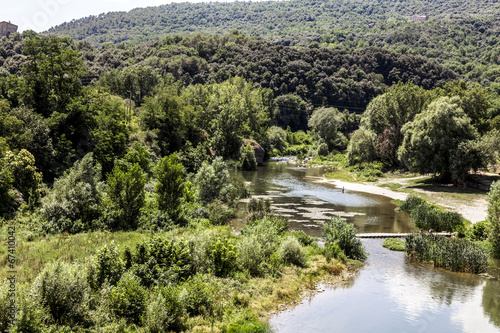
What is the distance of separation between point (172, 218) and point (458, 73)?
18202 centimetres

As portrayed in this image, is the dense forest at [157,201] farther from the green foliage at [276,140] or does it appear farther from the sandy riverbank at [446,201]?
the green foliage at [276,140]

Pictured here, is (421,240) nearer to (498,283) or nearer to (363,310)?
(498,283)

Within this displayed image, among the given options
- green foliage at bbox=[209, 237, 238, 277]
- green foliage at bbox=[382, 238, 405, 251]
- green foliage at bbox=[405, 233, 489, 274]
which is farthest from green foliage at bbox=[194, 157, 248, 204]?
green foliage at bbox=[405, 233, 489, 274]

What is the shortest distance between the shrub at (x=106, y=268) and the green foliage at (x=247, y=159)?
182ft

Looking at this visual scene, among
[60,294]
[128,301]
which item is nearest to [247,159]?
[128,301]

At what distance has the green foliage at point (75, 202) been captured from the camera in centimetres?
2284

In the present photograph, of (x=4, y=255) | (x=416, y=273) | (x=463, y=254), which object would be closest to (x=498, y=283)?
(x=463, y=254)

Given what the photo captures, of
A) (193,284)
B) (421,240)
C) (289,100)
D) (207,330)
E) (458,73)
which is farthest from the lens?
(458,73)

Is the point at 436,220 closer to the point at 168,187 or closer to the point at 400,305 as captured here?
the point at 400,305

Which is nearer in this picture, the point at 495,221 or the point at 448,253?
the point at 448,253

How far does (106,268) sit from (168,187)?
12.3 meters

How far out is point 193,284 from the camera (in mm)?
15633

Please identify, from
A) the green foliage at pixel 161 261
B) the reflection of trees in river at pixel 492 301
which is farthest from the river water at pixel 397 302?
the green foliage at pixel 161 261

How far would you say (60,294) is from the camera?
12.7m
